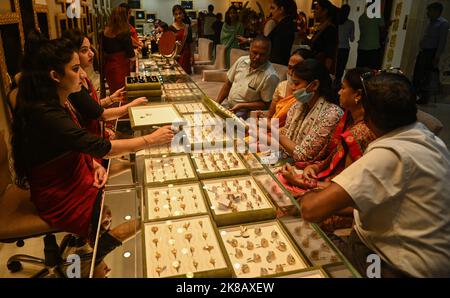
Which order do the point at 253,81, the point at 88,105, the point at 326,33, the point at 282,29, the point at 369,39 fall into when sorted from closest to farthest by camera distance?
the point at 88,105 → the point at 253,81 → the point at 282,29 → the point at 326,33 → the point at 369,39

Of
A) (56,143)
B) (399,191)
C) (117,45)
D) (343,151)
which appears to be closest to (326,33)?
(117,45)

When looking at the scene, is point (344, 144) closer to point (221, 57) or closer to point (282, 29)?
point (282, 29)

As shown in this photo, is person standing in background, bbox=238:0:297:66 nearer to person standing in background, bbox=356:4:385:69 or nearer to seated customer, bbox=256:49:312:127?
seated customer, bbox=256:49:312:127

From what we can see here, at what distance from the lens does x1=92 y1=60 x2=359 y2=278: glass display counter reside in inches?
43.5

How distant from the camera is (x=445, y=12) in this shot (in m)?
6.90

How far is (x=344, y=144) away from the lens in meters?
1.85

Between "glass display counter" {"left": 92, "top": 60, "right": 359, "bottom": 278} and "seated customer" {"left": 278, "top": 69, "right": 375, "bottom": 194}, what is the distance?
1.45ft

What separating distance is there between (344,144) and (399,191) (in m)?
0.66

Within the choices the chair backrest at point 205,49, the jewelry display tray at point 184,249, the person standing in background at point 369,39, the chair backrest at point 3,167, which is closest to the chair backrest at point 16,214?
the chair backrest at point 3,167

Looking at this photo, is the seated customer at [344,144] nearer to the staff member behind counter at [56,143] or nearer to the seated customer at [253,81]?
the staff member behind counter at [56,143]

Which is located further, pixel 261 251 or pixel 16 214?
pixel 16 214

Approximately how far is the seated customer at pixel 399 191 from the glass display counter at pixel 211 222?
0.14 m

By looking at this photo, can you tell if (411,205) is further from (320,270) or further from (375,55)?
(375,55)

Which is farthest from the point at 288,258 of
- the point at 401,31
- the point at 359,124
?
the point at 401,31
